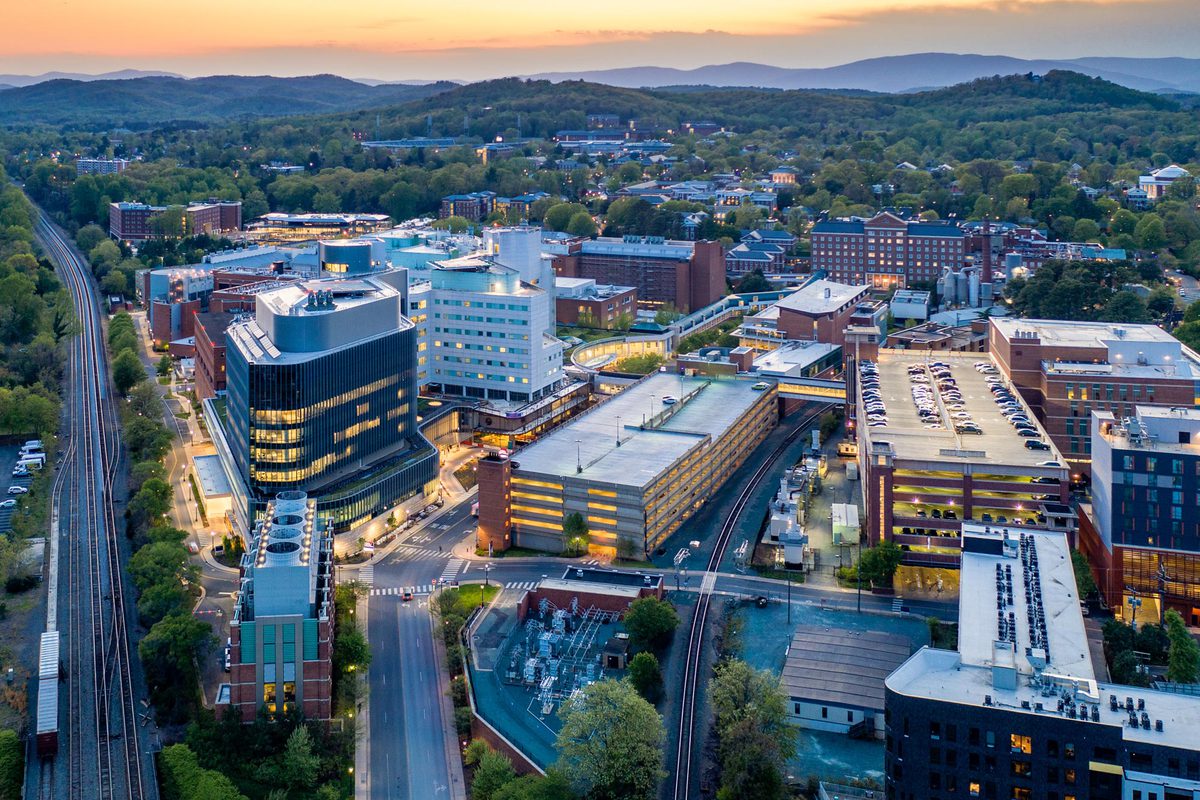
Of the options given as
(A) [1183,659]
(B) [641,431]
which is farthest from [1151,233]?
(A) [1183,659]

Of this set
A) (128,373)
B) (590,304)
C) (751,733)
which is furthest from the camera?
(590,304)

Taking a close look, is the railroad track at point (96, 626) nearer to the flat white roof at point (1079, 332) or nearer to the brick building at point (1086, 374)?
the brick building at point (1086, 374)

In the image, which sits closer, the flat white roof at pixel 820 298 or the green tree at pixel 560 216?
the flat white roof at pixel 820 298

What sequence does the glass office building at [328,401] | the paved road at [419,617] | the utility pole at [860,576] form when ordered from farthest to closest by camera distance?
the glass office building at [328,401]
the utility pole at [860,576]
the paved road at [419,617]

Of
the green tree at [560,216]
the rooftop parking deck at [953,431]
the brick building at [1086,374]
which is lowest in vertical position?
the rooftop parking deck at [953,431]

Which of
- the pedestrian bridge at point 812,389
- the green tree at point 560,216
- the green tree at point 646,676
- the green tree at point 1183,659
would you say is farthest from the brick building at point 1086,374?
the green tree at point 560,216

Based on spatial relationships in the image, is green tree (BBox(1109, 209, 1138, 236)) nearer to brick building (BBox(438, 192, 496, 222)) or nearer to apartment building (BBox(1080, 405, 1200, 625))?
brick building (BBox(438, 192, 496, 222))

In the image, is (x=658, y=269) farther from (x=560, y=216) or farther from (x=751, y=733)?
(x=751, y=733)

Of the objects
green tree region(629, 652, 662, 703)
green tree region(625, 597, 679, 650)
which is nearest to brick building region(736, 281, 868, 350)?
green tree region(625, 597, 679, 650)
